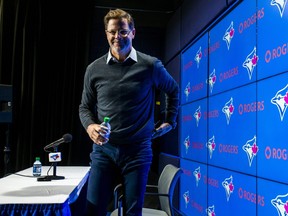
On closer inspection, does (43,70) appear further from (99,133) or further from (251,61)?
(99,133)

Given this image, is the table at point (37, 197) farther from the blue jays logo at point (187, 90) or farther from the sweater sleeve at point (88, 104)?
the blue jays logo at point (187, 90)

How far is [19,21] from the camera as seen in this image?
4844 mm

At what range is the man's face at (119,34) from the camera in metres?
1.38

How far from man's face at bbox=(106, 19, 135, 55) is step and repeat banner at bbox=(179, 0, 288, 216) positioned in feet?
3.42

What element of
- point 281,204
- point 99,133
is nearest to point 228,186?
point 281,204

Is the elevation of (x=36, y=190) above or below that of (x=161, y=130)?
below

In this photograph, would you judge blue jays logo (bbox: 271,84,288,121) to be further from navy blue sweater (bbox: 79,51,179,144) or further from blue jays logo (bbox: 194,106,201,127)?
blue jays logo (bbox: 194,106,201,127)

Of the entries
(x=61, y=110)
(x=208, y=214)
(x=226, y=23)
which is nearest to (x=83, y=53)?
(x=61, y=110)

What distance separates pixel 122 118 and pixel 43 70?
3.85 meters

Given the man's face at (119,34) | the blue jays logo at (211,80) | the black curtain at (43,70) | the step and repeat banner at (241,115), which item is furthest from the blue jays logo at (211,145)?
the black curtain at (43,70)

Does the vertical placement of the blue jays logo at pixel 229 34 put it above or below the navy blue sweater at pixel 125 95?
above

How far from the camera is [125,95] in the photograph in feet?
4.66

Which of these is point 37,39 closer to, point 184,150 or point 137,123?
point 184,150

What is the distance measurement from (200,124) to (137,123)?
2225mm
